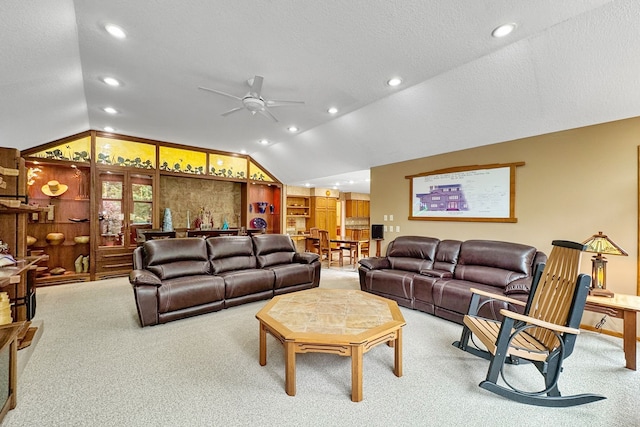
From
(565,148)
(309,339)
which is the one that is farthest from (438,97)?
(309,339)

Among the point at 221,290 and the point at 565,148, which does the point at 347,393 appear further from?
the point at 565,148

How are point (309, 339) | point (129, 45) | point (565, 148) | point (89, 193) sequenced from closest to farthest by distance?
point (309, 339) → point (129, 45) → point (565, 148) → point (89, 193)

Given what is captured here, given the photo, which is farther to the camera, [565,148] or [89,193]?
Answer: [89,193]

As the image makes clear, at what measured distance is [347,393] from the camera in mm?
2031

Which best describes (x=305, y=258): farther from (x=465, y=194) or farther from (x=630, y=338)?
(x=630, y=338)

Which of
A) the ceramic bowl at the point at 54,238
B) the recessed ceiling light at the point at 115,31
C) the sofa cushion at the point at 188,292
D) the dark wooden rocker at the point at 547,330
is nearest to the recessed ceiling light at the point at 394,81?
the dark wooden rocker at the point at 547,330

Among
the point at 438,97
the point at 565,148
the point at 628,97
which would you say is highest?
the point at 438,97

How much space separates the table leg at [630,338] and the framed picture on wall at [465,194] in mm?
Answer: 1716

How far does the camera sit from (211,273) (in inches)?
160

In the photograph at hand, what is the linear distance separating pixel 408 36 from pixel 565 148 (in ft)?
8.53

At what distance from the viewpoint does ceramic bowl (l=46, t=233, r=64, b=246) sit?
508 cm

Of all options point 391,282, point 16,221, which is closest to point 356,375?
point 391,282

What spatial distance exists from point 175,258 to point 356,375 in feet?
10.1

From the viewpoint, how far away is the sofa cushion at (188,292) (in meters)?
3.28
